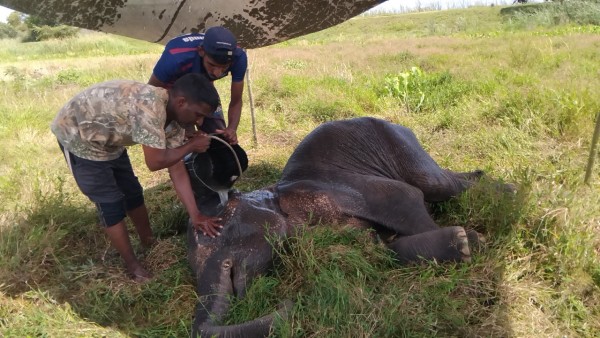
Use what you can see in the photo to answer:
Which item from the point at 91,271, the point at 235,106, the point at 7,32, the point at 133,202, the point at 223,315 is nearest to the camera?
the point at 223,315

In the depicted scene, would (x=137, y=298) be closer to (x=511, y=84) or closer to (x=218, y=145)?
(x=218, y=145)

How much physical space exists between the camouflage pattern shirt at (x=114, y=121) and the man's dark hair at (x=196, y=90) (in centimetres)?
14

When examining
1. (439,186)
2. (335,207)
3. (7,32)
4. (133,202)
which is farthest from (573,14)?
(7,32)

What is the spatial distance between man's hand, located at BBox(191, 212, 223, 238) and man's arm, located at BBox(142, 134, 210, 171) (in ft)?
1.13

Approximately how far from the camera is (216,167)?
288 cm

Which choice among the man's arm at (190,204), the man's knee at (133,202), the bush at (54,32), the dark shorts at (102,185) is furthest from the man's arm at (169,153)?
the bush at (54,32)

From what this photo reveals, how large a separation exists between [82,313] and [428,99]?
5.22 metres

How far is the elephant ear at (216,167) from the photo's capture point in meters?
2.85

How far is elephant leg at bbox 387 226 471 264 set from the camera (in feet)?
8.90

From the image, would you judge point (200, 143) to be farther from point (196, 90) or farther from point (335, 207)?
point (335, 207)

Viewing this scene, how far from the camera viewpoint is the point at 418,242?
2.82 m

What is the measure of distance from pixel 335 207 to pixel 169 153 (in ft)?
3.77

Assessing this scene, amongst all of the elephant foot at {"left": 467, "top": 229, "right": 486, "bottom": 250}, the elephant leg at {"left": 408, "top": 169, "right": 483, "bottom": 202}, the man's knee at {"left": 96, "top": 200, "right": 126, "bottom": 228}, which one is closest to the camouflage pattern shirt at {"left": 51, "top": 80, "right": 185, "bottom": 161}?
the man's knee at {"left": 96, "top": 200, "right": 126, "bottom": 228}

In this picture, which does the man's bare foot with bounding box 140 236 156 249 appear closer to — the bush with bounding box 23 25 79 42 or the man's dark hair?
the man's dark hair
